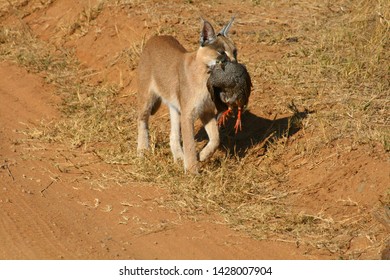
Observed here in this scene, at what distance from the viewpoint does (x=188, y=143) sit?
8219mm

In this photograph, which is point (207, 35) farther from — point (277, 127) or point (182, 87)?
point (277, 127)

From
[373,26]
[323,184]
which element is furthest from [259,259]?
[373,26]

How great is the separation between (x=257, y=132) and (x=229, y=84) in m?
1.36

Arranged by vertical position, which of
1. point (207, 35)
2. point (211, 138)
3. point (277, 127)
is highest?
point (207, 35)

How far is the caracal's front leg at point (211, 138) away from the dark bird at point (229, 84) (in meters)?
0.36

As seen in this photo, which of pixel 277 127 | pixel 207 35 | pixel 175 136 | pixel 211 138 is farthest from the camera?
pixel 277 127

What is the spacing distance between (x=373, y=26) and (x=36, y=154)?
480cm

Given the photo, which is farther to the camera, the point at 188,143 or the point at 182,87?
the point at 182,87

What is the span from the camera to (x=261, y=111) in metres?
9.23

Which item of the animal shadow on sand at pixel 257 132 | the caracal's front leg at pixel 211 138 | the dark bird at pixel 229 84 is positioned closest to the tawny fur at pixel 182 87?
the caracal's front leg at pixel 211 138

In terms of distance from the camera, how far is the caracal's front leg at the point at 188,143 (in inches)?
321

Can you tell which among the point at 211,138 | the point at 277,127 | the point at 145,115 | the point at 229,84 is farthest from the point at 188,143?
the point at 277,127

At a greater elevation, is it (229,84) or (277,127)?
(229,84)

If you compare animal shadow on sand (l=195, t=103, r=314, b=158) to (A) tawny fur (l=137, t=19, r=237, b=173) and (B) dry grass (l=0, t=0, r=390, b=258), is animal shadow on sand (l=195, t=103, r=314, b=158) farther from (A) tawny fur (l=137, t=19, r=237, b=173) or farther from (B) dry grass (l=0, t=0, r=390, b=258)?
(A) tawny fur (l=137, t=19, r=237, b=173)
